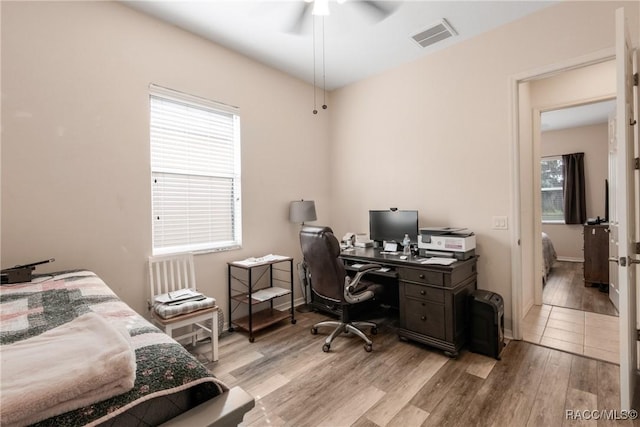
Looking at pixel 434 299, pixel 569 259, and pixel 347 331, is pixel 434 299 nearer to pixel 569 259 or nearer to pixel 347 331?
pixel 347 331

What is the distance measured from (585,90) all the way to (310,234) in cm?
330

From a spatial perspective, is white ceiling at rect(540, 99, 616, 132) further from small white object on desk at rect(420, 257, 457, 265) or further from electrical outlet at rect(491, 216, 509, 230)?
small white object on desk at rect(420, 257, 457, 265)

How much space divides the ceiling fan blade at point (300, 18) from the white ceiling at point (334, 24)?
1 cm

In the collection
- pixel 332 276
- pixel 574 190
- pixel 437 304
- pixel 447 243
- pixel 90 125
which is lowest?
pixel 437 304

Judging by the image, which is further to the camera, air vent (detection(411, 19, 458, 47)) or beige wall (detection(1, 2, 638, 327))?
air vent (detection(411, 19, 458, 47))

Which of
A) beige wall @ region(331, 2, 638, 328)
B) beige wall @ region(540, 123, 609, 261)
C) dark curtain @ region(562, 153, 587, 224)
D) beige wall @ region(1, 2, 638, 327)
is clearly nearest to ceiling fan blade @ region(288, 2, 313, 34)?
beige wall @ region(1, 2, 638, 327)

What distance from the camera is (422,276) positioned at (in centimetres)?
251

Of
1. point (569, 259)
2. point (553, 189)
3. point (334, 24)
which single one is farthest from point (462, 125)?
point (569, 259)

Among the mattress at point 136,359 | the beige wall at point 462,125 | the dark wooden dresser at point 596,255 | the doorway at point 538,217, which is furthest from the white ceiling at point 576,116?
the mattress at point 136,359

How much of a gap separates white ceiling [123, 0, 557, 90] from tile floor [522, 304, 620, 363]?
2878 mm

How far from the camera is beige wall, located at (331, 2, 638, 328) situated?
8.00 ft

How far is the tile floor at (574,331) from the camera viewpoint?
7.98 feet

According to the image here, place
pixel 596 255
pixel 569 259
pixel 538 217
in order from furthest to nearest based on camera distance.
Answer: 1. pixel 569 259
2. pixel 596 255
3. pixel 538 217

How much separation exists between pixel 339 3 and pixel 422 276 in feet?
7.57
